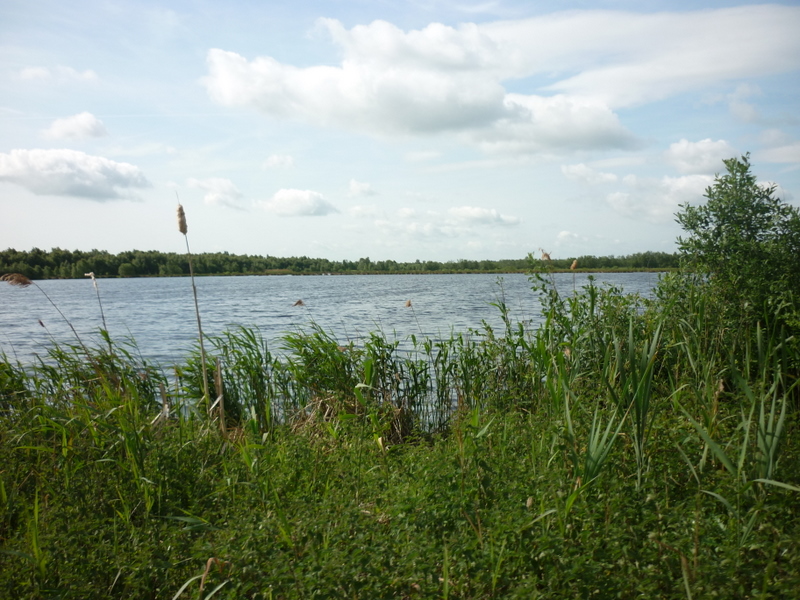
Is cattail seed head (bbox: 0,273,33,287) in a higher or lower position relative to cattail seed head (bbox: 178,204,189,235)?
lower

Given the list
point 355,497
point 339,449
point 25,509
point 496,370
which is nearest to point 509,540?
point 355,497

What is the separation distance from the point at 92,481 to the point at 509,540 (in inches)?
113

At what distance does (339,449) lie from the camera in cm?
477

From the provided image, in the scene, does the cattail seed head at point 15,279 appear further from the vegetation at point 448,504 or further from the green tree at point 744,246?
the green tree at point 744,246

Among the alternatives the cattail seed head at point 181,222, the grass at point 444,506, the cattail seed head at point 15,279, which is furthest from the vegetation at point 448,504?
the cattail seed head at point 181,222

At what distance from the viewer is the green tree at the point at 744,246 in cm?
589

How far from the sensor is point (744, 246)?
6.11 m

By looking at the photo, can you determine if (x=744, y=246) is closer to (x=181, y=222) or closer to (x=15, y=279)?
(x=181, y=222)

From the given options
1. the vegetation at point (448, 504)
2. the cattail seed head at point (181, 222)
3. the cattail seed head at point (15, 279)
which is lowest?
the vegetation at point (448, 504)

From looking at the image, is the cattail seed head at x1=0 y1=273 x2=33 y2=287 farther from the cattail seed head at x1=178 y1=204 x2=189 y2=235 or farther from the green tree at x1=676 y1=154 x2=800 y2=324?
the green tree at x1=676 y1=154 x2=800 y2=324

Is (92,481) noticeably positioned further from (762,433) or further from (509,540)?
(762,433)

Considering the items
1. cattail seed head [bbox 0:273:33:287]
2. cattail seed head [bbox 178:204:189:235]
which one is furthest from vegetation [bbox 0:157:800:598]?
cattail seed head [bbox 178:204:189:235]

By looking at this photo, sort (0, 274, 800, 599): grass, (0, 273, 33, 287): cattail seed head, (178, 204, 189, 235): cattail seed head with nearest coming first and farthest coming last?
(0, 274, 800, 599): grass, (178, 204, 189, 235): cattail seed head, (0, 273, 33, 287): cattail seed head

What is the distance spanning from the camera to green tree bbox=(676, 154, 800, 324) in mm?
5891
